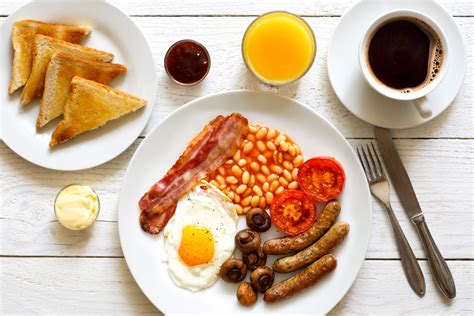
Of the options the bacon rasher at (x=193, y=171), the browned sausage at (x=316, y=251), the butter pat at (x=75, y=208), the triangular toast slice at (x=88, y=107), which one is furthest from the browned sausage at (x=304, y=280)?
the triangular toast slice at (x=88, y=107)

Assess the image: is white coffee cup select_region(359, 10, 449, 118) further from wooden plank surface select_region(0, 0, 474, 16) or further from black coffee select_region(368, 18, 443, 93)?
wooden plank surface select_region(0, 0, 474, 16)

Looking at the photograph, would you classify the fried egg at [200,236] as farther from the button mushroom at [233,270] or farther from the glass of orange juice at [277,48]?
the glass of orange juice at [277,48]

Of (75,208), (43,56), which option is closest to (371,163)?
(75,208)

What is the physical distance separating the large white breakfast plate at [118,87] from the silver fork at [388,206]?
0.85 m

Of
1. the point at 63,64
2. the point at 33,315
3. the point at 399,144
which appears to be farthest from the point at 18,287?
the point at 399,144

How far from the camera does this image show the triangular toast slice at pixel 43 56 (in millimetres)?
2309

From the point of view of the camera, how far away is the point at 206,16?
2.39 meters

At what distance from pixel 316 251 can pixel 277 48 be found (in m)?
0.76

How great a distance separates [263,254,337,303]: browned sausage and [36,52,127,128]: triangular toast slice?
3.29ft

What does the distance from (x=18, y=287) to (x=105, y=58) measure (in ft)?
3.09

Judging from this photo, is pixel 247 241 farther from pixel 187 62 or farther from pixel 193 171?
pixel 187 62

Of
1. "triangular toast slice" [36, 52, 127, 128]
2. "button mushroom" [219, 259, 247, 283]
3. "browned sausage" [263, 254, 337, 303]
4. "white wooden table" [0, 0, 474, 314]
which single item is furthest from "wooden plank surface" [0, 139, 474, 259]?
"button mushroom" [219, 259, 247, 283]

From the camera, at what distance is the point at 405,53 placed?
7.17 feet

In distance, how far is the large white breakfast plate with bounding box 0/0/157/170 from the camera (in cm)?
231
